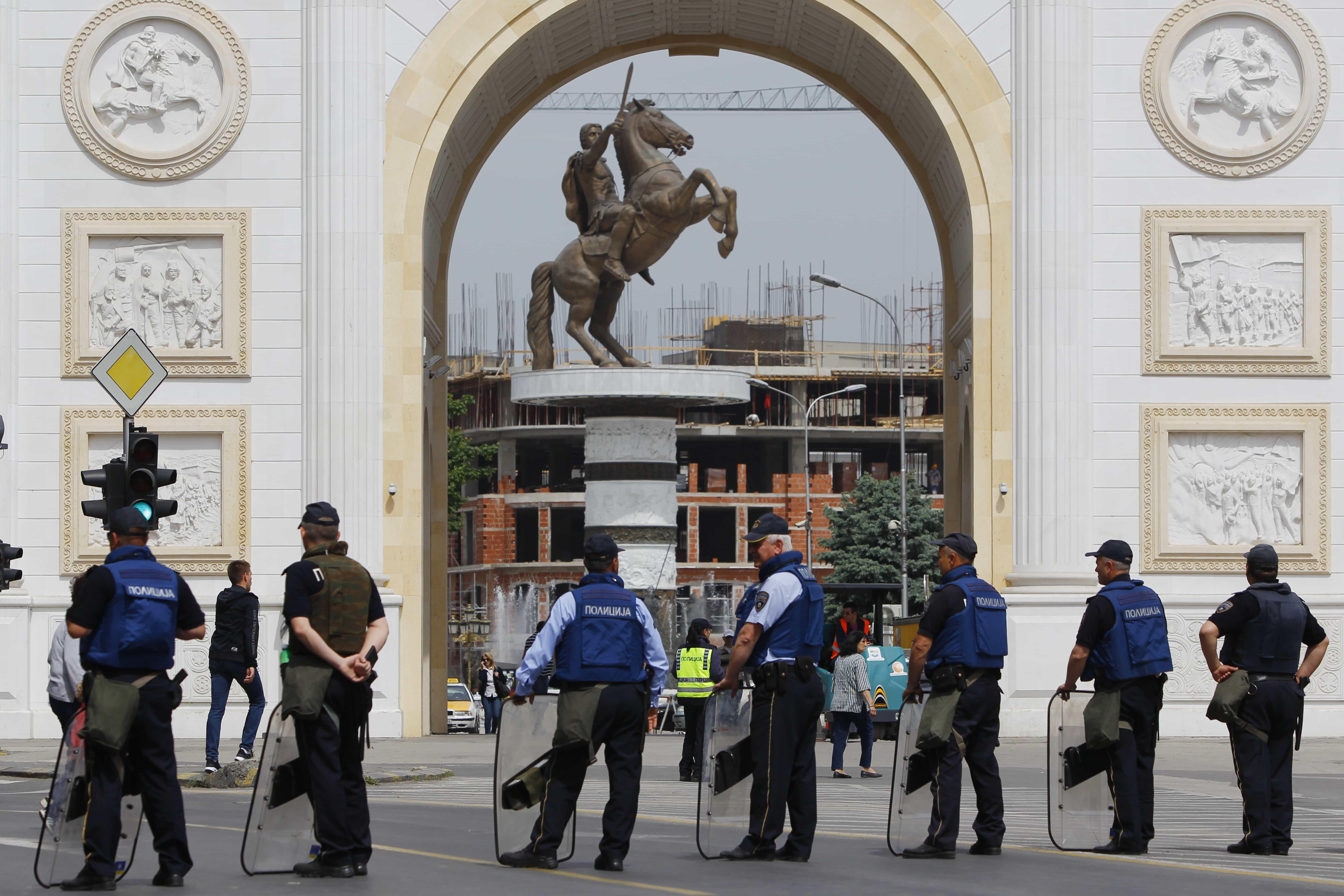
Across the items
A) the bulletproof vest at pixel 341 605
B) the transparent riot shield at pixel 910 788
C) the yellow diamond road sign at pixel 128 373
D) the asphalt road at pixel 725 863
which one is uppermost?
the yellow diamond road sign at pixel 128 373

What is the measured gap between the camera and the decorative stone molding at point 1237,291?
25219mm

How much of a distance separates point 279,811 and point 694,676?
33.1 ft

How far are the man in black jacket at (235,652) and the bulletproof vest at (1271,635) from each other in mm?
8692

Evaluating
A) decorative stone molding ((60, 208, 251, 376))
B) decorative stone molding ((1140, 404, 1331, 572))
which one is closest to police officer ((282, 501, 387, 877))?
decorative stone molding ((60, 208, 251, 376))

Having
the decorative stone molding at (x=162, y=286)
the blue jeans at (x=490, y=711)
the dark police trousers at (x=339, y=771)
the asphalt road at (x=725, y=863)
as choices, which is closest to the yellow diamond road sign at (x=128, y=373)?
the asphalt road at (x=725, y=863)

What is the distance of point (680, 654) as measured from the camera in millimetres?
20750

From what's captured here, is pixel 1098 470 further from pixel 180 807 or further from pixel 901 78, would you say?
pixel 180 807

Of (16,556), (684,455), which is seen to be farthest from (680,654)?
(684,455)

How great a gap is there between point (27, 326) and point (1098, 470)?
45.6ft

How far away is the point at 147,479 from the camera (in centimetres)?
1625

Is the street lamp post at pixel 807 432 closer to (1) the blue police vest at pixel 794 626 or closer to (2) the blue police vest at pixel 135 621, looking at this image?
(1) the blue police vest at pixel 794 626

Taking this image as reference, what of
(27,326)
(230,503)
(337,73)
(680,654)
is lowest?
(680,654)

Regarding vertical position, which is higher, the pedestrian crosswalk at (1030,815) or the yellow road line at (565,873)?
the yellow road line at (565,873)

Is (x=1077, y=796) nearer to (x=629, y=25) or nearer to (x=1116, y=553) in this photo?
(x=1116, y=553)
